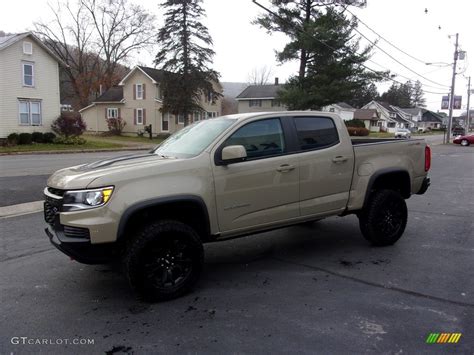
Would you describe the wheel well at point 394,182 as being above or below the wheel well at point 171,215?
above

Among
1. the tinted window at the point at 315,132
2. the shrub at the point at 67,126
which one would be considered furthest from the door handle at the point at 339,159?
the shrub at the point at 67,126

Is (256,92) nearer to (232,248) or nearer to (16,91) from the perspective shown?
(16,91)

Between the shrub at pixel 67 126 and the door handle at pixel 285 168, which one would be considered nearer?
the door handle at pixel 285 168

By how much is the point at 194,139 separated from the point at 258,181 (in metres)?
0.93

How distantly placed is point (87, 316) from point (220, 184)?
178cm

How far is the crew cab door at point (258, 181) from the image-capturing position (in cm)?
438

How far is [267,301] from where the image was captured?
4.11 metres

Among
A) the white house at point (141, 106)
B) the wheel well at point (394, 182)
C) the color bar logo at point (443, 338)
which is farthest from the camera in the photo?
the white house at point (141, 106)

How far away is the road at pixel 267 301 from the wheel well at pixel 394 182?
2.53 ft

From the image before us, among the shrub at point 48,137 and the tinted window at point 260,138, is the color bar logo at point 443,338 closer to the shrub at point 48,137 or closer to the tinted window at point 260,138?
the tinted window at point 260,138

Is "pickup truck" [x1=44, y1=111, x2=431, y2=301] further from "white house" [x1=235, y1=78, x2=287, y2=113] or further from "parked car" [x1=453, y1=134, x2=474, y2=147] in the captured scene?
"white house" [x1=235, y1=78, x2=287, y2=113]

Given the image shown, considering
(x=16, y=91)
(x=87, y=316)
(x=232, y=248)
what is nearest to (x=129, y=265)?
(x=87, y=316)

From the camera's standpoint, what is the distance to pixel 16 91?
28.2 meters

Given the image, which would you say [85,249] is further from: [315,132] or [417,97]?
[417,97]
